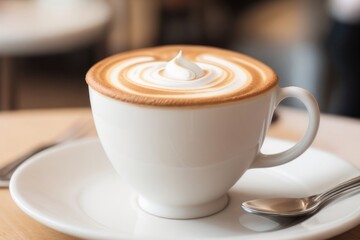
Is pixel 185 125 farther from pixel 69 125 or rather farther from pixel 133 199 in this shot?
pixel 69 125

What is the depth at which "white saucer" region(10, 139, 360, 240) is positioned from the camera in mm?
491

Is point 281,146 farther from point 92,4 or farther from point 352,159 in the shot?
point 92,4

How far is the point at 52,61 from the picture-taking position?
2607 mm

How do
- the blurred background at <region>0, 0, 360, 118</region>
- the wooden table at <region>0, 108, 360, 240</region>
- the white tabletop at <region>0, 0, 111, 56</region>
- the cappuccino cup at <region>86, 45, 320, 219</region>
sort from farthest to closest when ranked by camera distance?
1. the blurred background at <region>0, 0, 360, 118</region>
2. the white tabletop at <region>0, 0, 111, 56</region>
3. the wooden table at <region>0, 108, 360, 240</region>
4. the cappuccino cup at <region>86, 45, 320, 219</region>

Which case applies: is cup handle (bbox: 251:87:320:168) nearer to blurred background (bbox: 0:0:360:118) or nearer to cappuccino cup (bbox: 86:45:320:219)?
cappuccino cup (bbox: 86:45:320:219)

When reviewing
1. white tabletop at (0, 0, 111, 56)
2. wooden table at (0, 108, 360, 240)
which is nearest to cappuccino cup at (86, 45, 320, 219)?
Result: wooden table at (0, 108, 360, 240)

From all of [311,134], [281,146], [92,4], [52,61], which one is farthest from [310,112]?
[52,61]

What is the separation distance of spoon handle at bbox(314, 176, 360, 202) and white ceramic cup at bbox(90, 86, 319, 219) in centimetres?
4

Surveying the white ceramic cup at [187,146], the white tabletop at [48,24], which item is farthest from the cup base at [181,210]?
the white tabletop at [48,24]

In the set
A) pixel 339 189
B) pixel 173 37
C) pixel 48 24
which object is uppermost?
pixel 339 189

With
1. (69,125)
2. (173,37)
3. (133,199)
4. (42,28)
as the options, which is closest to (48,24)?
(42,28)

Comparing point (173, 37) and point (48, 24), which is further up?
point (48, 24)

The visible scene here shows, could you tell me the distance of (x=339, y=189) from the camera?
0.55m

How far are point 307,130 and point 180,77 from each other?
0.39ft
